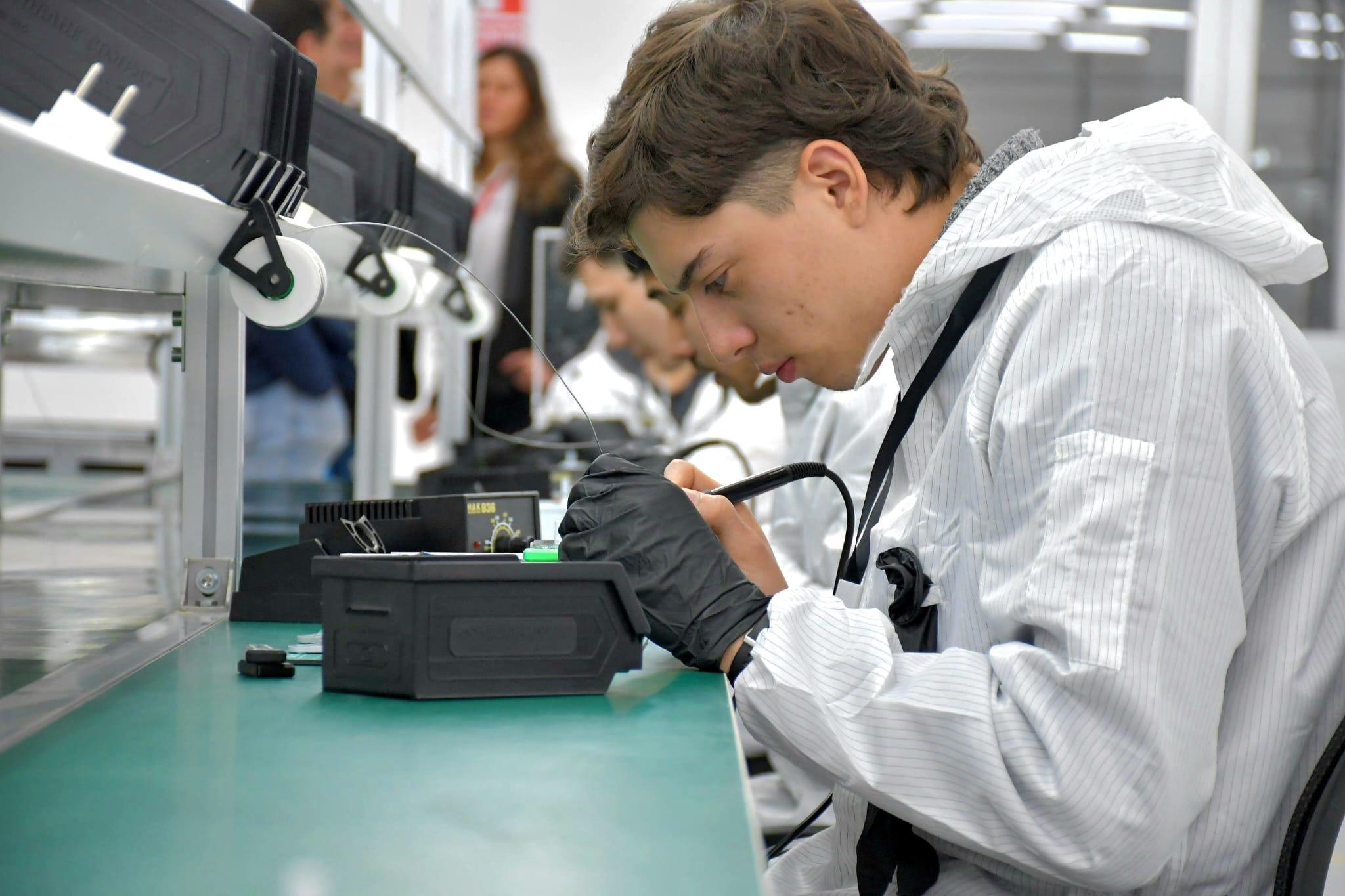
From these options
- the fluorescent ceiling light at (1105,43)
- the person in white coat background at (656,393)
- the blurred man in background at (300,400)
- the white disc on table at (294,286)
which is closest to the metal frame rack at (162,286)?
the white disc on table at (294,286)

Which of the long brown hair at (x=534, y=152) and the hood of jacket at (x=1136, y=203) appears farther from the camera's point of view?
the long brown hair at (x=534, y=152)

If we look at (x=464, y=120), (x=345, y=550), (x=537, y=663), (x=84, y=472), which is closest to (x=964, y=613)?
(x=537, y=663)

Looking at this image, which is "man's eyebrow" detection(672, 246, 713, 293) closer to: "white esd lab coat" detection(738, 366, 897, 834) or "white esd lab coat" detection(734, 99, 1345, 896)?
"white esd lab coat" detection(734, 99, 1345, 896)

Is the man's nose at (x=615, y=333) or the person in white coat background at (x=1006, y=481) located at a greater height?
the man's nose at (x=615, y=333)

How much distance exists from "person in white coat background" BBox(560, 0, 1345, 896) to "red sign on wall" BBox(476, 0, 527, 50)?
4.27 m

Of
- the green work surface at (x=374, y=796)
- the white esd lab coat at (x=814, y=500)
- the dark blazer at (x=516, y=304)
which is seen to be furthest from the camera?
the dark blazer at (x=516, y=304)

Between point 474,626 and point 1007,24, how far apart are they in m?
4.55

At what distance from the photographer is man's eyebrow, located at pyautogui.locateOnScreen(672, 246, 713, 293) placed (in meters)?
1.00

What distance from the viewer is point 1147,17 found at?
4715 millimetres

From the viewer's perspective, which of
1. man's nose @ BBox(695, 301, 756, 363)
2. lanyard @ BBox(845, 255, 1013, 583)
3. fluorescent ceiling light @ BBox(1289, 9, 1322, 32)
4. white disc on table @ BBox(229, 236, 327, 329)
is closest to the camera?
lanyard @ BBox(845, 255, 1013, 583)

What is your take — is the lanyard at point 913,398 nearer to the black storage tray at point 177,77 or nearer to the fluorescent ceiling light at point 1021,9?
the black storage tray at point 177,77

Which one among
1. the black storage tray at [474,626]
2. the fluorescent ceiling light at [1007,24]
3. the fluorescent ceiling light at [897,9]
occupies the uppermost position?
the fluorescent ceiling light at [897,9]

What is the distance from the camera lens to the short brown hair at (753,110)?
972 millimetres

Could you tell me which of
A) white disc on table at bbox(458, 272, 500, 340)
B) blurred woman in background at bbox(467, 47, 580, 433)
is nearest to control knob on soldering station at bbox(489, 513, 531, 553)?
white disc on table at bbox(458, 272, 500, 340)
